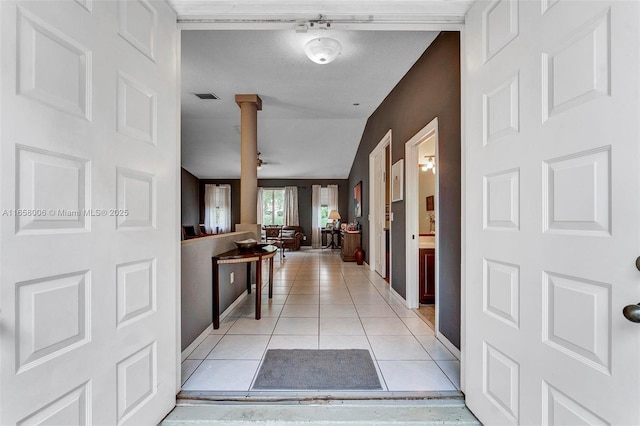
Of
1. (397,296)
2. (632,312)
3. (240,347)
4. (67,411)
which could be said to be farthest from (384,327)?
(67,411)

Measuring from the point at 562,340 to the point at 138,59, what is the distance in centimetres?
206

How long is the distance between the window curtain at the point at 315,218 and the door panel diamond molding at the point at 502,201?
9.40m

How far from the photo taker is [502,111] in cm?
126

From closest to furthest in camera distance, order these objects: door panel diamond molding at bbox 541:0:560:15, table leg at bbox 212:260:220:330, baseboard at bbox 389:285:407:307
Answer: door panel diamond molding at bbox 541:0:560:15, table leg at bbox 212:260:220:330, baseboard at bbox 389:285:407:307

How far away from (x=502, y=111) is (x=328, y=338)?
2041 millimetres

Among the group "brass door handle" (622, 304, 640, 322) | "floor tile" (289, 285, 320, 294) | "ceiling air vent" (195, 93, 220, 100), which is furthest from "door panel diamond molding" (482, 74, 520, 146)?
"ceiling air vent" (195, 93, 220, 100)

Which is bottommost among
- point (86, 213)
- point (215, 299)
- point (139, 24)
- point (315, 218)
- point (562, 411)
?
point (215, 299)

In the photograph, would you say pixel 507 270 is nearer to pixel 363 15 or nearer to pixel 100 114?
pixel 363 15

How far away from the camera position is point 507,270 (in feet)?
4.04

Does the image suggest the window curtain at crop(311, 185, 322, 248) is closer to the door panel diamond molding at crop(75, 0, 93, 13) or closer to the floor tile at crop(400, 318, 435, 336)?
the floor tile at crop(400, 318, 435, 336)

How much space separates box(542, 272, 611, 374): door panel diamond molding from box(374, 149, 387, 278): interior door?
375 cm

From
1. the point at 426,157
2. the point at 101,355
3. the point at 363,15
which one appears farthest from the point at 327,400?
the point at 426,157

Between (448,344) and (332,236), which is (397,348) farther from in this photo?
(332,236)

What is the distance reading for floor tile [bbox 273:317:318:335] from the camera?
8.30 ft
